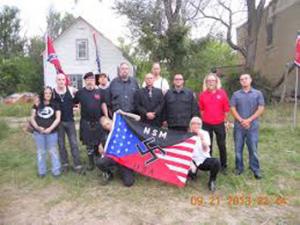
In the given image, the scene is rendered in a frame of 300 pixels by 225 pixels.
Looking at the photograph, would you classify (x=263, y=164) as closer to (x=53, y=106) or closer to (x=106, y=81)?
(x=106, y=81)

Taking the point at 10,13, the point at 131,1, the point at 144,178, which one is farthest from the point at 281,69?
the point at 10,13

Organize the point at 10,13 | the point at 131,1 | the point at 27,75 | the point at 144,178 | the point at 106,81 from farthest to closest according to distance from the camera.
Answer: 1. the point at 10,13
2. the point at 27,75
3. the point at 131,1
4. the point at 106,81
5. the point at 144,178

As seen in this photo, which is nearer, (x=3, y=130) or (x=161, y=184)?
(x=161, y=184)

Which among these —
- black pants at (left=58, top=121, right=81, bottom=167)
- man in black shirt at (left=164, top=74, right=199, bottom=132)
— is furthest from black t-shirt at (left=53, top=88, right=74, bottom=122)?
man in black shirt at (left=164, top=74, right=199, bottom=132)

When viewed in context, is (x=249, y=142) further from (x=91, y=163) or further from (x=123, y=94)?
(x=91, y=163)

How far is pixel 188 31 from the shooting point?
19.5 metres

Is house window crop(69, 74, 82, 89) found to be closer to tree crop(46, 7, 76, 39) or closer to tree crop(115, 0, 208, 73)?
tree crop(115, 0, 208, 73)

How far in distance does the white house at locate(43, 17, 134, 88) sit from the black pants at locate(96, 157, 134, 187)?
2225 cm

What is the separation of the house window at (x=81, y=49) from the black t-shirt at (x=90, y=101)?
865 inches

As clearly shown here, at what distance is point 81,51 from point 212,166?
2374 centimetres

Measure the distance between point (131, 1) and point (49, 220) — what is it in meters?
19.5

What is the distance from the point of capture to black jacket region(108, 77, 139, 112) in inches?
264

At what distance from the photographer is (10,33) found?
40.3 metres
